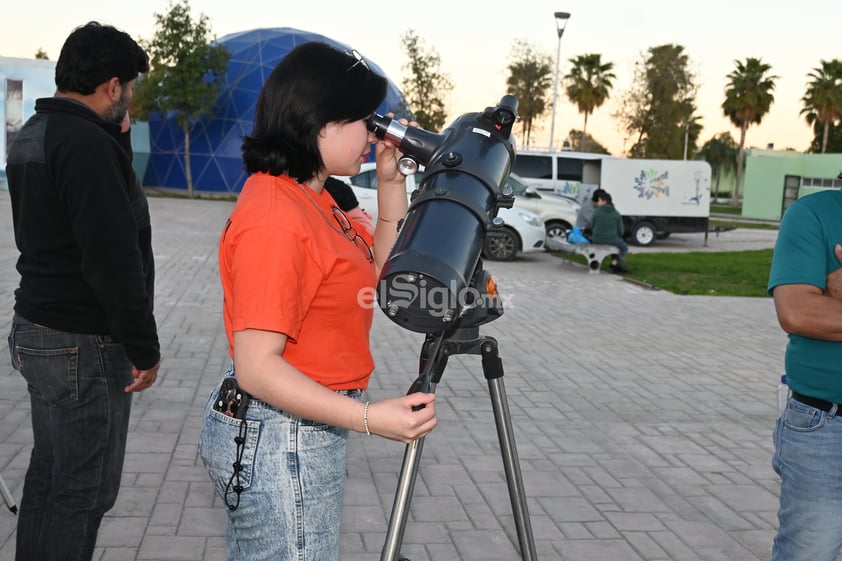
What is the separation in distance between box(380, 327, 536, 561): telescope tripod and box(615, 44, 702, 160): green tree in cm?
4042

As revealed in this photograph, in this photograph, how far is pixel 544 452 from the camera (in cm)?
521

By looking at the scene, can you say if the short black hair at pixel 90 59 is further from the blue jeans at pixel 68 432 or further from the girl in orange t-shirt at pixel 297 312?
the girl in orange t-shirt at pixel 297 312

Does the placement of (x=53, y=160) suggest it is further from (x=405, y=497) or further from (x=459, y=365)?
(x=459, y=365)

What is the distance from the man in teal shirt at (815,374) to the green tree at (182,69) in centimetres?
3960

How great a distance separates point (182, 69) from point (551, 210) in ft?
89.2

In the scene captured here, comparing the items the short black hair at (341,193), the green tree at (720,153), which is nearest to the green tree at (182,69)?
the short black hair at (341,193)

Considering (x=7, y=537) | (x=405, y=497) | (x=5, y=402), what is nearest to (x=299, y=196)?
(x=405, y=497)

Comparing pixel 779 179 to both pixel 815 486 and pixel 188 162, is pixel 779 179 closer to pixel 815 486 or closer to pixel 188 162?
pixel 188 162

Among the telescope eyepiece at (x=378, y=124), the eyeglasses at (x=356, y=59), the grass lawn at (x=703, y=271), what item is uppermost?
the eyeglasses at (x=356, y=59)

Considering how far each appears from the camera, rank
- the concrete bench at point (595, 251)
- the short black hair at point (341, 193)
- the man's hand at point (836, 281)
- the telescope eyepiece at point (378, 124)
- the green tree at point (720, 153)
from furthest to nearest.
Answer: the green tree at point (720, 153) → the concrete bench at point (595, 251) → the short black hair at point (341, 193) → the man's hand at point (836, 281) → the telescope eyepiece at point (378, 124)

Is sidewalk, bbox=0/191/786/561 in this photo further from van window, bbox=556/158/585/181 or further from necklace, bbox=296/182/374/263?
van window, bbox=556/158/585/181

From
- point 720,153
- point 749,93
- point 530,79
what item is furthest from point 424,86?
point 720,153

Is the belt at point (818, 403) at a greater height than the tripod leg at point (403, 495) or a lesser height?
greater

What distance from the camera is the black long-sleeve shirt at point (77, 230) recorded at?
2443mm
